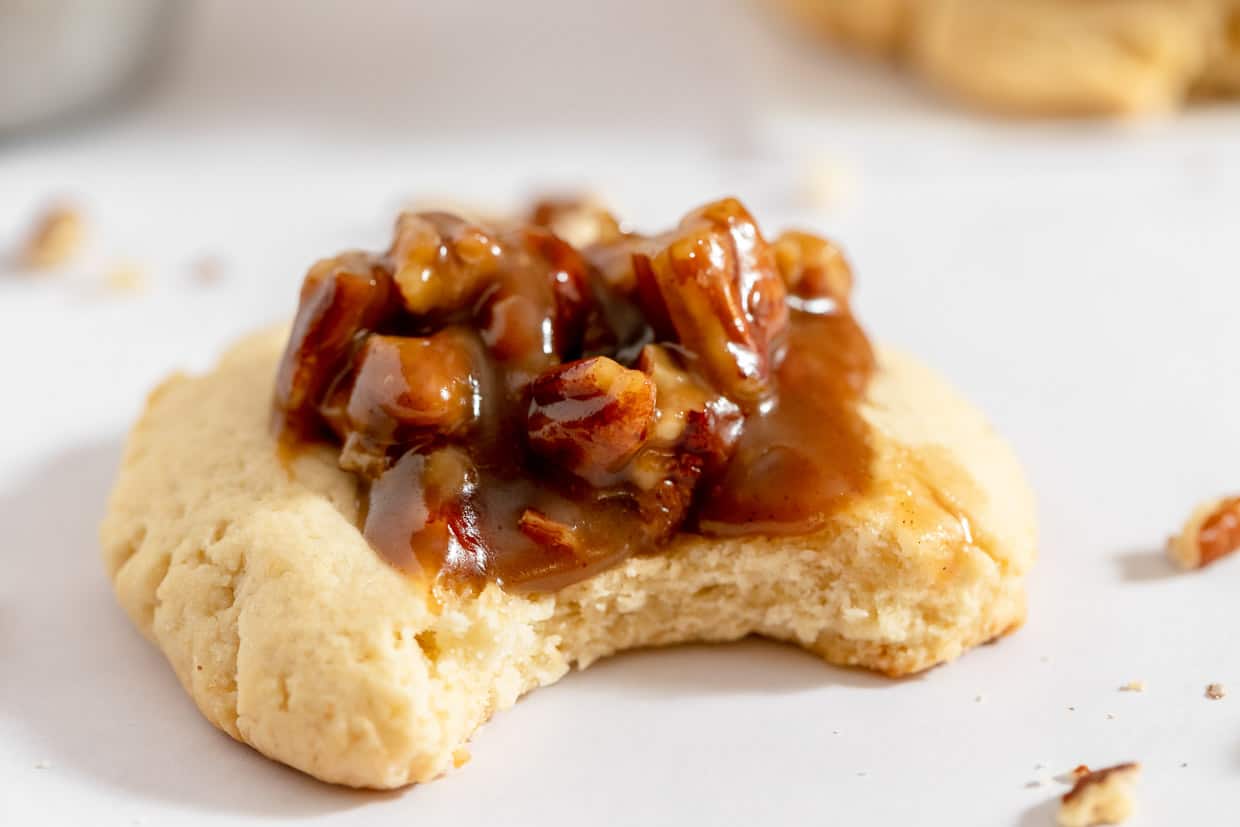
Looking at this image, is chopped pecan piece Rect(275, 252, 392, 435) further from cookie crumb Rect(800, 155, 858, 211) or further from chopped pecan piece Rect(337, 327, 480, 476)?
cookie crumb Rect(800, 155, 858, 211)

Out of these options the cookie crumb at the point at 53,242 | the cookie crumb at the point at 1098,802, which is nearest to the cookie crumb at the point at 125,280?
the cookie crumb at the point at 53,242

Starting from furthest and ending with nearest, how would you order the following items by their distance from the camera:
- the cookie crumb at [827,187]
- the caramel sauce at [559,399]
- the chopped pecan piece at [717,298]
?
the cookie crumb at [827,187], the chopped pecan piece at [717,298], the caramel sauce at [559,399]

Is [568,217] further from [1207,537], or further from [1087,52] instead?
[1207,537]

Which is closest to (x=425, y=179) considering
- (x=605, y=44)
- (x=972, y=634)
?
(x=605, y=44)

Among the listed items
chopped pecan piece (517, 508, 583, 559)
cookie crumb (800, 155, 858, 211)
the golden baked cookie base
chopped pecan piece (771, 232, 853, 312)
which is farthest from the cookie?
chopped pecan piece (517, 508, 583, 559)

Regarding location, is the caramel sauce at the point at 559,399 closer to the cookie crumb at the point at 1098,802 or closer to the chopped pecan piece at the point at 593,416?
the chopped pecan piece at the point at 593,416

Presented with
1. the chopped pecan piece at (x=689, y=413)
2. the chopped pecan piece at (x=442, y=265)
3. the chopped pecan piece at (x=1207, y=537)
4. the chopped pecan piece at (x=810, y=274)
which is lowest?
the chopped pecan piece at (x=1207, y=537)

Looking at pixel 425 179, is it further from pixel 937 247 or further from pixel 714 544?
pixel 714 544

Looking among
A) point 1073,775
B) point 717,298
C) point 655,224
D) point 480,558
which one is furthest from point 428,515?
point 655,224
